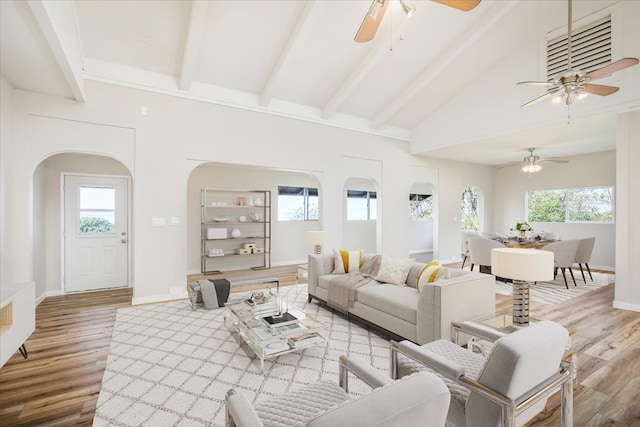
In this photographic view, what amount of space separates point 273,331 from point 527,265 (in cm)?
214

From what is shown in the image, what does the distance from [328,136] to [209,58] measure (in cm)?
266

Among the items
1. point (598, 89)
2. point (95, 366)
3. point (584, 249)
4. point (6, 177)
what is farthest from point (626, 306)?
point (6, 177)

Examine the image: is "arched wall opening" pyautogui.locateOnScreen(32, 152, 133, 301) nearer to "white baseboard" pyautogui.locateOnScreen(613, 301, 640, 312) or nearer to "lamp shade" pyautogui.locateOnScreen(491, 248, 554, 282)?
"lamp shade" pyautogui.locateOnScreen(491, 248, 554, 282)

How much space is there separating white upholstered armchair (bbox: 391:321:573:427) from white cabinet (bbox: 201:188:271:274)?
587 cm

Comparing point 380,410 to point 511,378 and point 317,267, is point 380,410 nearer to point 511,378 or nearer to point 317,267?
point 511,378

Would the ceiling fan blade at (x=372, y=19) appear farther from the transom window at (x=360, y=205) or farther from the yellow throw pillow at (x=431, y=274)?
the transom window at (x=360, y=205)

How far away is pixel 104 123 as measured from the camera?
4.37 m

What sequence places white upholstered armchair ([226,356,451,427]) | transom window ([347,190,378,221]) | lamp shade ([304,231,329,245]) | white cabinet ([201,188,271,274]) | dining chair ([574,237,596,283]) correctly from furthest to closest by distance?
transom window ([347,190,378,221])
white cabinet ([201,188,271,274])
dining chair ([574,237,596,283])
lamp shade ([304,231,329,245])
white upholstered armchair ([226,356,451,427])

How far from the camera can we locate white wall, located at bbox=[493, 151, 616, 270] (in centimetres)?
736

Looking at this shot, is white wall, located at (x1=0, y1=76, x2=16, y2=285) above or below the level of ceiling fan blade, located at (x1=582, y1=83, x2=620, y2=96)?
below

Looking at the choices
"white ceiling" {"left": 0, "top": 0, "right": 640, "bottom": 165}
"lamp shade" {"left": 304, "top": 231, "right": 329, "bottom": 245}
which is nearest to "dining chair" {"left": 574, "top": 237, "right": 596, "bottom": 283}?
"white ceiling" {"left": 0, "top": 0, "right": 640, "bottom": 165}

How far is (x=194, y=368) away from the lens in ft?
8.96

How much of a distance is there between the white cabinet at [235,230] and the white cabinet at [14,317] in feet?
12.6

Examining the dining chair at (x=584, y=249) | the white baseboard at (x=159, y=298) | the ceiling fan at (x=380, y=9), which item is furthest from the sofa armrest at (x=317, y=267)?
the dining chair at (x=584, y=249)
